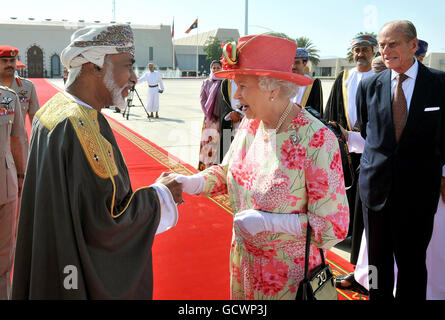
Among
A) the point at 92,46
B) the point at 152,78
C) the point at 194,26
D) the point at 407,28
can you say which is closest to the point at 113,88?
the point at 92,46

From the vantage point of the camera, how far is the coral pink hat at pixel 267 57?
5.87 ft

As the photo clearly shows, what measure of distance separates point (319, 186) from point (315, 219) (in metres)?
0.15

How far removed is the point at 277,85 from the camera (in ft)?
6.06

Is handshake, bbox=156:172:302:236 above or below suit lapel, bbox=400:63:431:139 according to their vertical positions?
below

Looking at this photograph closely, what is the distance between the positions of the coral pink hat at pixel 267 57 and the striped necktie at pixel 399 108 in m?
1.16

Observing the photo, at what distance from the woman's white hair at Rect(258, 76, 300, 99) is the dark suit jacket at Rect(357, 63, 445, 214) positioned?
1.16 metres

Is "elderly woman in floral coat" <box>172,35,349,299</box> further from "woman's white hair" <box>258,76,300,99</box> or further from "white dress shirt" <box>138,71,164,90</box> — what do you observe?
"white dress shirt" <box>138,71,164,90</box>

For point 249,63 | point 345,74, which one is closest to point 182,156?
point 345,74

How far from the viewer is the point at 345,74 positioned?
435 cm

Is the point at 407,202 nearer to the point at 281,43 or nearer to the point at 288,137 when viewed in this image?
the point at 288,137

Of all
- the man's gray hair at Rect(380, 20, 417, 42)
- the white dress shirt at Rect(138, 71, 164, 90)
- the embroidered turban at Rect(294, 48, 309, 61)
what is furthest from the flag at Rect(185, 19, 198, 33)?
the man's gray hair at Rect(380, 20, 417, 42)

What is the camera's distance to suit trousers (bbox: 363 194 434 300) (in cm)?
267

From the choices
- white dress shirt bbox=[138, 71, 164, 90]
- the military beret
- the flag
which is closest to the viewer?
the military beret

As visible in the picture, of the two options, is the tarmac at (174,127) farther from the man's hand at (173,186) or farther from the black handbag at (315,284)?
→ the man's hand at (173,186)
